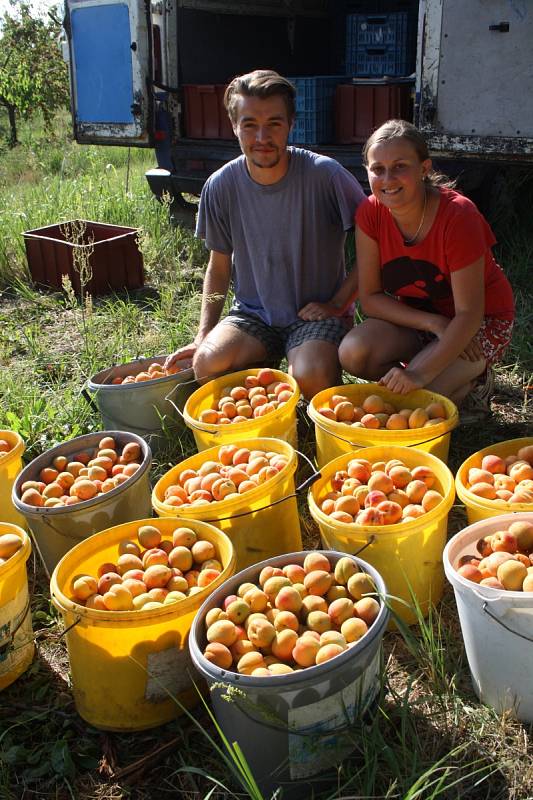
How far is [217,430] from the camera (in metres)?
2.86

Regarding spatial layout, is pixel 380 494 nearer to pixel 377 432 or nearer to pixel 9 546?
pixel 377 432

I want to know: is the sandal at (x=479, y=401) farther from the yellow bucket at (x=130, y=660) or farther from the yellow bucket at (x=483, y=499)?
the yellow bucket at (x=130, y=660)

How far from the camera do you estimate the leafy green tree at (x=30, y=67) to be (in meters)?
12.5

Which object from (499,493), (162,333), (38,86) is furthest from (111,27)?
(38,86)

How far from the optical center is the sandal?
321 centimetres

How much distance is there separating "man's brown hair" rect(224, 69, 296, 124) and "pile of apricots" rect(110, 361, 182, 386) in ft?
3.62

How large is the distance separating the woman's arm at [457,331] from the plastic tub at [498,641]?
3.10ft

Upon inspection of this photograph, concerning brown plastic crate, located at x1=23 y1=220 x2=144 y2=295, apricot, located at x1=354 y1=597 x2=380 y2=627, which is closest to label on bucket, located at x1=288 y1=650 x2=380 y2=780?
apricot, located at x1=354 y1=597 x2=380 y2=627

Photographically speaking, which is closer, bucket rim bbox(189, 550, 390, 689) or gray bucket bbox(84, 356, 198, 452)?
bucket rim bbox(189, 550, 390, 689)

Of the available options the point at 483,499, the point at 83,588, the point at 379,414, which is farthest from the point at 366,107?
the point at 83,588

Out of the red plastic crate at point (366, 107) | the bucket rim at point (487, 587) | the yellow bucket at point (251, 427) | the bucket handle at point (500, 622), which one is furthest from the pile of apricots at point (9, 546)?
the red plastic crate at point (366, 107)

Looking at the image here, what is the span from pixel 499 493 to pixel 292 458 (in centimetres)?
66

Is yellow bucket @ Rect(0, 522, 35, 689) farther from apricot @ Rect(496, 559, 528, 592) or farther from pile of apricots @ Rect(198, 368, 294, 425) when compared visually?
apricot @ Rect(496, 559, 528, 592)

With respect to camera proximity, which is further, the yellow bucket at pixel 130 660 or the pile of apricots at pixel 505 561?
the yellow bucket at pixel 130 660
